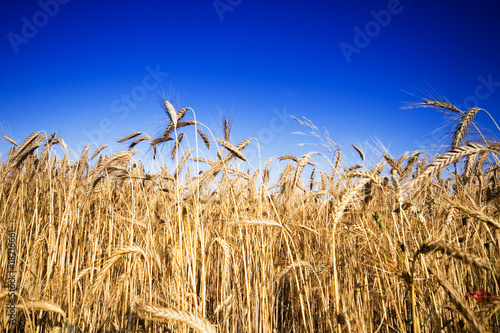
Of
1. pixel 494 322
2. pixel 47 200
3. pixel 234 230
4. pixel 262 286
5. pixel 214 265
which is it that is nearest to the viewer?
pixel 494 322

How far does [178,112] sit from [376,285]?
2.57m

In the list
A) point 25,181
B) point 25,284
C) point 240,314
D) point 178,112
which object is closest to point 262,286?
point 240,314

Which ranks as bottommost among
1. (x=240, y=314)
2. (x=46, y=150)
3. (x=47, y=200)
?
(x=240, y=314)

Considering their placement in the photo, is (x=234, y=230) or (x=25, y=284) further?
(x=234, y=230)

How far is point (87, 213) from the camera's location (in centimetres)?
353

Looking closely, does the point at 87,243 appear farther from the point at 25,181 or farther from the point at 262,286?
the point at 262,286

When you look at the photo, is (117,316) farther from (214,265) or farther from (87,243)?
(87,243)

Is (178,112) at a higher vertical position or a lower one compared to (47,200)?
higher

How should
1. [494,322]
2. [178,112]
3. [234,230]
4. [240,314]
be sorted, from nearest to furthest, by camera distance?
[494,322]
[240,314]
[178,112]
[234,230]

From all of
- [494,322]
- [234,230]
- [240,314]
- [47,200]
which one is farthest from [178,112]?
[494,322]

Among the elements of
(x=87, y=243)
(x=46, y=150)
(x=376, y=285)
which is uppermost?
(x=46, y=150)

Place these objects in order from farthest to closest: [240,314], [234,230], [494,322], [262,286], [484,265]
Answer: [234,230]
[240,314]
[262,286]
[494,322]
[484,265]

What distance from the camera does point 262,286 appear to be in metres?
2.44

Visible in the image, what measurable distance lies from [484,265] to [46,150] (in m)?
4.43
